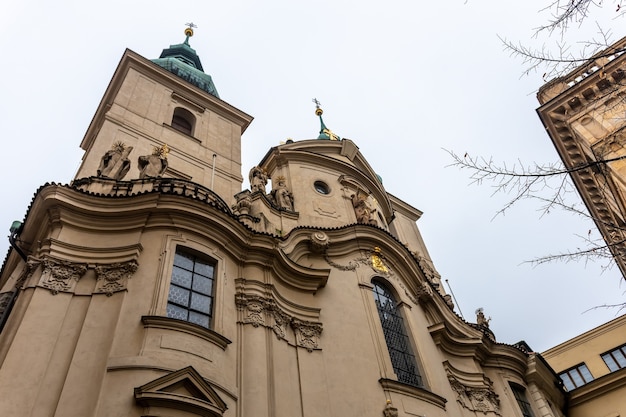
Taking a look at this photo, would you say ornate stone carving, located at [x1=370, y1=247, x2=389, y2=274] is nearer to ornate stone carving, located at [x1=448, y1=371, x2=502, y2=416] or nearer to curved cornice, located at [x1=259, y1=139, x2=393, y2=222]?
ornate stone carving, located at [x1=448, y1=371, x2=502, y2=416]

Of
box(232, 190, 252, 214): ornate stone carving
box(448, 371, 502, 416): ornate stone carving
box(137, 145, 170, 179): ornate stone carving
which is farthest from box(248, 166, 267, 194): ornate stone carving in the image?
box(448, 371, 502, 416): ornate stone carving

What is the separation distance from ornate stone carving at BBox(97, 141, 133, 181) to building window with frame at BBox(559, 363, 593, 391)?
22.1m

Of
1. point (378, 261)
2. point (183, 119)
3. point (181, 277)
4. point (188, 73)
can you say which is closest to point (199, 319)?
point (181, 277)

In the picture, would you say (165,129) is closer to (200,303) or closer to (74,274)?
(74,274)

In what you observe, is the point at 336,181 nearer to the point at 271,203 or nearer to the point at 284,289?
the point at 271,203

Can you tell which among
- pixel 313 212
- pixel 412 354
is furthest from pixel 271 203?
pixel 412 354

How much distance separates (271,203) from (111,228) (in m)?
6.37

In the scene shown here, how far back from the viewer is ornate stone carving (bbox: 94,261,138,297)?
11.1 meters

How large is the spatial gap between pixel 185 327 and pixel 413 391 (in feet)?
21.6

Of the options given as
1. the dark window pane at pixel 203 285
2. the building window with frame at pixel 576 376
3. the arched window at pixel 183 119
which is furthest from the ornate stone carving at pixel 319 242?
the building window with frame at pixel 576 376

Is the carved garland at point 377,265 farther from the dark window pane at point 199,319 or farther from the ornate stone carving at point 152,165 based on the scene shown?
the ornate stone carving at point 152,165

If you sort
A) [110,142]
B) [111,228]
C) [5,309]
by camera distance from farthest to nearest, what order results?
[110,142], [111,228], [5,309]

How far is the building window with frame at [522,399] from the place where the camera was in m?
19.2

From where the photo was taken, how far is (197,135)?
69.3 feet
